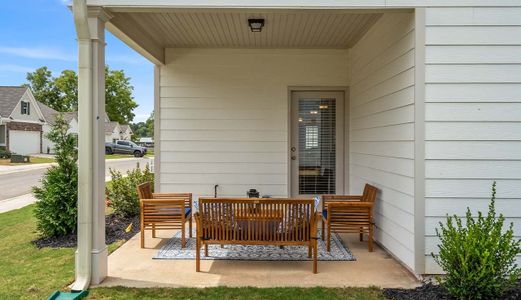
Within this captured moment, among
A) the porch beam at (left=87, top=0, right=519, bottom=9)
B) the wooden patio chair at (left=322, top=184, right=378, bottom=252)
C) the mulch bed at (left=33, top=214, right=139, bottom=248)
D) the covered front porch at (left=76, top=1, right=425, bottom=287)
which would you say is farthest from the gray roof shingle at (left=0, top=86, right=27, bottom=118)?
the wooden patio chair at (left=322, top=184, right=378, bottom=252)

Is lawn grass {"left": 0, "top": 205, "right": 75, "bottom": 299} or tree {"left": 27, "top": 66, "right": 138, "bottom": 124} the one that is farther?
tree {"left": 27, "top": 66, "right": 138, "bottom": 124}

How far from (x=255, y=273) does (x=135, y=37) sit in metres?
3.26

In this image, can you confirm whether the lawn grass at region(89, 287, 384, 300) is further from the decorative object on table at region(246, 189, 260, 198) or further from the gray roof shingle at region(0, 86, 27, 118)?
the gray roof shingle at region(0, 86, 27, 118)

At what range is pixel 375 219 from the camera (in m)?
4.42

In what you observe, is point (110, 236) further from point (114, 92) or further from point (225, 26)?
point (114, 92)

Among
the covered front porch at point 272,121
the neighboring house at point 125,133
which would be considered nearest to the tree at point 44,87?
the neighboring house at point 125,133

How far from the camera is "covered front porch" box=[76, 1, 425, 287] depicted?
10.5 feet

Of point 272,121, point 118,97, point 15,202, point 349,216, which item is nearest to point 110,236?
point 272,121

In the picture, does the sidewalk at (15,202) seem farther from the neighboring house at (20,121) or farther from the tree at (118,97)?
the tree at (118,97)

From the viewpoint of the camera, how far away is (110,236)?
15.8ft

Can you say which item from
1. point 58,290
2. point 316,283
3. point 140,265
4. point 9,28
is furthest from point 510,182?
point 9,28

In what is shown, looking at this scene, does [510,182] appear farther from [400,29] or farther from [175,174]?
[175,174]

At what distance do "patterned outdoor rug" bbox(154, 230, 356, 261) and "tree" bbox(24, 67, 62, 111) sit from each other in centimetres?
3952

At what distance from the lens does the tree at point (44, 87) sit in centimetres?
3747
